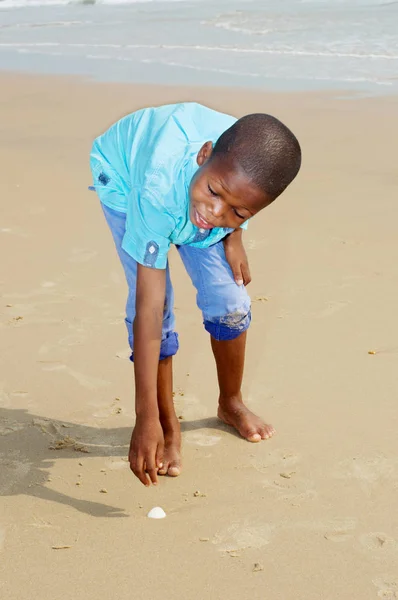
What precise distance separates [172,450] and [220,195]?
3.18ft

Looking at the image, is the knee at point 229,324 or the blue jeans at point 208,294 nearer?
the blue jeans at point 208,294

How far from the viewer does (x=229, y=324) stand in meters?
2.89

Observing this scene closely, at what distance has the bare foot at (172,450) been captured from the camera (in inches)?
109

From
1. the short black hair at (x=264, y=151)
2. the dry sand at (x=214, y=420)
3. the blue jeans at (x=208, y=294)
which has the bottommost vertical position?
the dry sand at (x=214, y=420)

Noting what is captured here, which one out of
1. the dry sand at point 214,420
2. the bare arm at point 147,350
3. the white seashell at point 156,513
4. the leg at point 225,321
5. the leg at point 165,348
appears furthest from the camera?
the leg at point 225,321

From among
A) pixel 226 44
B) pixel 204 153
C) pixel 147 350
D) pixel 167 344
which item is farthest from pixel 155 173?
pixel 226 44

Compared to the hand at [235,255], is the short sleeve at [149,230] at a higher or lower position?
higher

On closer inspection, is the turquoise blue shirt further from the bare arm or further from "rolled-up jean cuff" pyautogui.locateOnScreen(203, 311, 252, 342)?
"rolled-up jean cuff" pyautogui.locateOnScreen(203, 311, 252, 342)

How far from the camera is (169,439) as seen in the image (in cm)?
290

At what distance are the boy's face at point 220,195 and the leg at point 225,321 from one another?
0.48 m

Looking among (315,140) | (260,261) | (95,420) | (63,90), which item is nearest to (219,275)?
(95,420)

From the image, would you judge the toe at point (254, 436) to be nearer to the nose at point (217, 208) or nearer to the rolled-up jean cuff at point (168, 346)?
the rolled-up jean cuff at point (168, 346)

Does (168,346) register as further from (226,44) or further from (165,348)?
(226,44)

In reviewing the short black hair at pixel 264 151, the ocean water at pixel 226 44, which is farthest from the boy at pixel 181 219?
the ocean water at pixel 226 44
